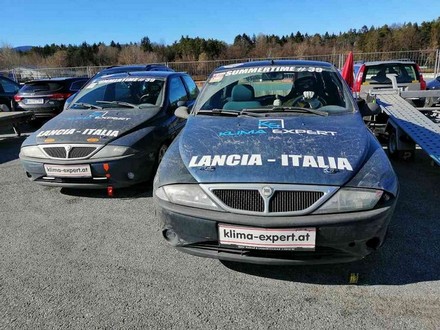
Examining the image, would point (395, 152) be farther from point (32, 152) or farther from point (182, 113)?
point (32, 152)

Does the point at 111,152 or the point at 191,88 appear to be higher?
the point at 191,88

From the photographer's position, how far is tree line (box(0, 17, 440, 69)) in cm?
4600

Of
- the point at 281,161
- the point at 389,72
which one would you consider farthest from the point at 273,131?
the point at 389,72

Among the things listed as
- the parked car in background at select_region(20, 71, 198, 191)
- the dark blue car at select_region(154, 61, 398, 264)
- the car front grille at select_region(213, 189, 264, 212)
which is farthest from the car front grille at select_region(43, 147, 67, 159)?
the car front grille at select_region(213, 189, 264, 212)

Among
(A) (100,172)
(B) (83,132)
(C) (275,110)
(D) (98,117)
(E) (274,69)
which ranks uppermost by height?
(E) (274,69)

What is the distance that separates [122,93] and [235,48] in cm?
4908

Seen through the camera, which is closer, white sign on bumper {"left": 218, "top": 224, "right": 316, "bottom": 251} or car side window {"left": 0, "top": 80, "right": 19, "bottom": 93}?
white sign on bumper {"left": 218, "top": 224, "right": 316, "bottom": 251}

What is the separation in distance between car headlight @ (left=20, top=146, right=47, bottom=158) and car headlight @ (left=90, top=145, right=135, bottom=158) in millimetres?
695

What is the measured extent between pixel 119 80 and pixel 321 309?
470 centimetres

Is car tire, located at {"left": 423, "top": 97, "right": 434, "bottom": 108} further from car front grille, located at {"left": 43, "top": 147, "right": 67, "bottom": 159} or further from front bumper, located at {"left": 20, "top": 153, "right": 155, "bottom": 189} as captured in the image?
car front grille, located at {"left": 43, "top": 147, "right": 67, "bottom": 159}

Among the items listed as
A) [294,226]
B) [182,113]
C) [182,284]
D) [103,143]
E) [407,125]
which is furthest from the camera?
[407,125]

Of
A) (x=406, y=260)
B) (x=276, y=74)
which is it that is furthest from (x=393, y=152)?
(x=406, y=260)

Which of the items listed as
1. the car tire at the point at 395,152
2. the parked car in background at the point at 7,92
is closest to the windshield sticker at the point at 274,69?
the car tire at the point at 395,152

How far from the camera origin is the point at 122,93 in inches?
226
